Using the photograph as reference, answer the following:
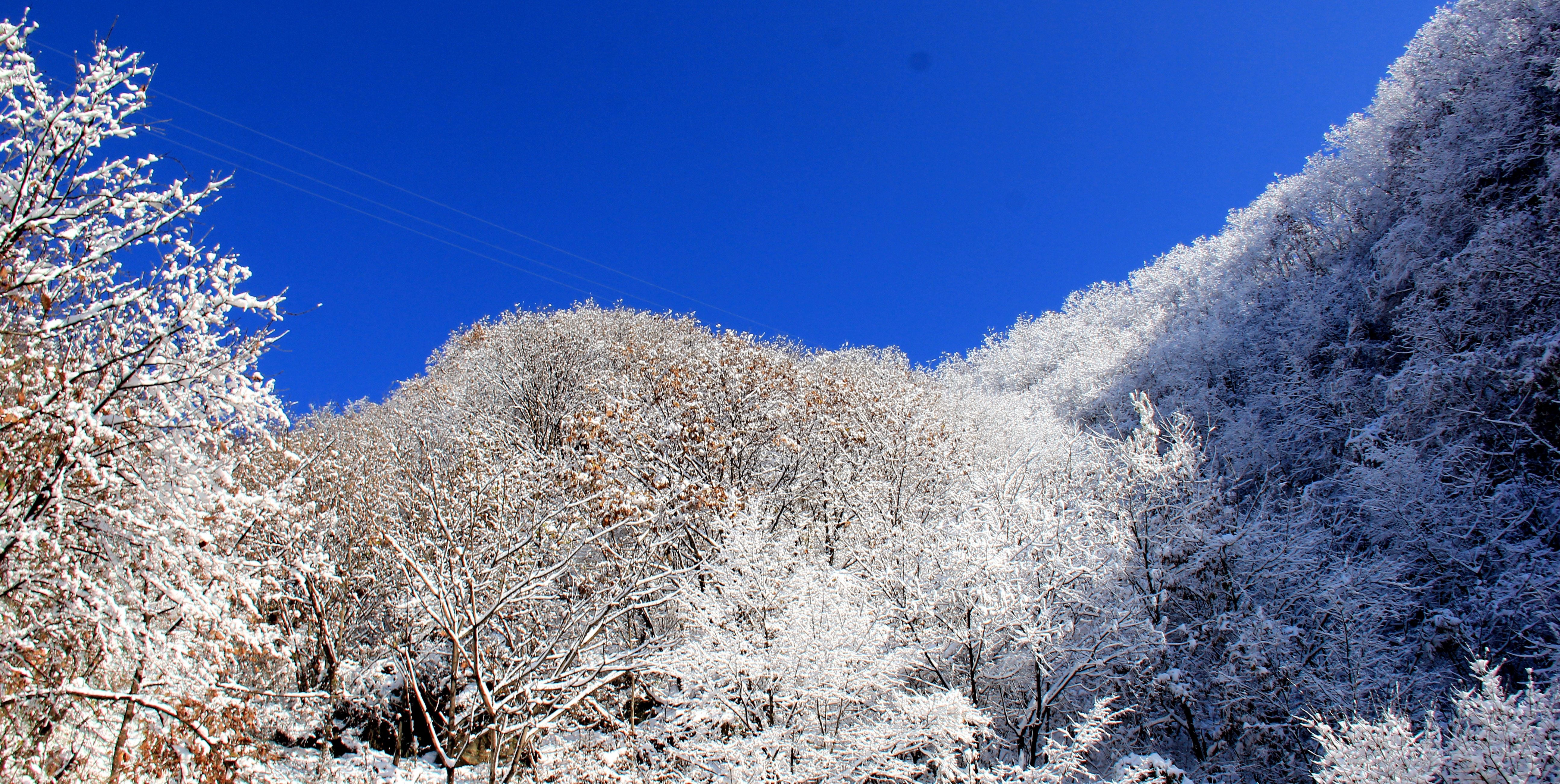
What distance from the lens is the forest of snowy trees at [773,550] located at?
6898 millimetres

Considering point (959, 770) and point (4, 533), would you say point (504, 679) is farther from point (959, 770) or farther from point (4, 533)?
point (959, 770)

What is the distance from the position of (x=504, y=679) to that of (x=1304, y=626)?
1436cm

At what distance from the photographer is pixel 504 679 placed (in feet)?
30.2

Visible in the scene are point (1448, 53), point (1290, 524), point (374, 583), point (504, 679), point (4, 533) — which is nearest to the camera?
point (4, 533)

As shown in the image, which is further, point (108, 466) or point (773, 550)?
point (773, 550)

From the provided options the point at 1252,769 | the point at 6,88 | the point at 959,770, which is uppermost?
the point at 6,88

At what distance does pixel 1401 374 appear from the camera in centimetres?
2177

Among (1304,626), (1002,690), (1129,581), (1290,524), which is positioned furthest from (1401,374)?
(1002,690)

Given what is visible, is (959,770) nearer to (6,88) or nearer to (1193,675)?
(1193,675)

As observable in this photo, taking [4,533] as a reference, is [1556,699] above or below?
below

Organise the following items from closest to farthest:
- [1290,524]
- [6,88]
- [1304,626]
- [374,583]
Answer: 1. [6,88]
2. [1304,626]
3. [1290,524]
4. [374,583]

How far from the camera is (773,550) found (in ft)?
38.7

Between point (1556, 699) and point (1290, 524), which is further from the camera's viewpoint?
point (1290, 524)

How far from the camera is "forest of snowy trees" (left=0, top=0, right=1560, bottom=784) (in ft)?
22.6
